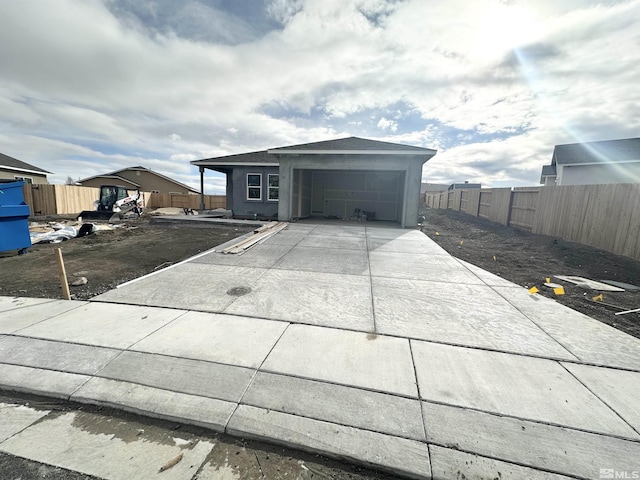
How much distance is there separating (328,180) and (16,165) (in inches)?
1033

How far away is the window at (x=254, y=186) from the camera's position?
15.1 metres

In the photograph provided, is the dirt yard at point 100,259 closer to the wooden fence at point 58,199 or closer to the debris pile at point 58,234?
the debris pile at point 58,234

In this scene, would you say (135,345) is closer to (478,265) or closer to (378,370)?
(378,370)

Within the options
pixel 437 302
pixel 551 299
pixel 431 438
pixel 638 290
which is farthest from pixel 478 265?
pixel 431 438

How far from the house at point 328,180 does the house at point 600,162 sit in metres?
16.4

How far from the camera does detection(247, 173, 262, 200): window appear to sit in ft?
49.5

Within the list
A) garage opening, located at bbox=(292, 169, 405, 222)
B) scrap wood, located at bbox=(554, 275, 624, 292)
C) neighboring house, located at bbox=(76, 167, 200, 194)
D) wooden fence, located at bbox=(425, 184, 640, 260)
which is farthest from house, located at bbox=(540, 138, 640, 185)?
neighboring house, located at bbox=(76, 167, 200, 194)

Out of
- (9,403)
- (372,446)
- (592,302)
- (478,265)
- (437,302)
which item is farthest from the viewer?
(478,265)

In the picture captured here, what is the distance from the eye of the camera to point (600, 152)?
68.3 ft

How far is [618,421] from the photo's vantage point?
2.08 meters

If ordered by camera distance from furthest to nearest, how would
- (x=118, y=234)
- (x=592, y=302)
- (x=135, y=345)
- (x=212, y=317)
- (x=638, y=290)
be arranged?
→ (x=118, y=234) → (x=638, y=290) → (x=592, y=302) → (x=212, y=317) → (x=135, y=345)

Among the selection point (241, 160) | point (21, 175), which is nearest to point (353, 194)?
point (241, 160)

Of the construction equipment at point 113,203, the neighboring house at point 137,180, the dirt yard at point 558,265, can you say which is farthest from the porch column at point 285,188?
the neighboring house at point 137,180

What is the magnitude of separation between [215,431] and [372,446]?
1.15 metres
